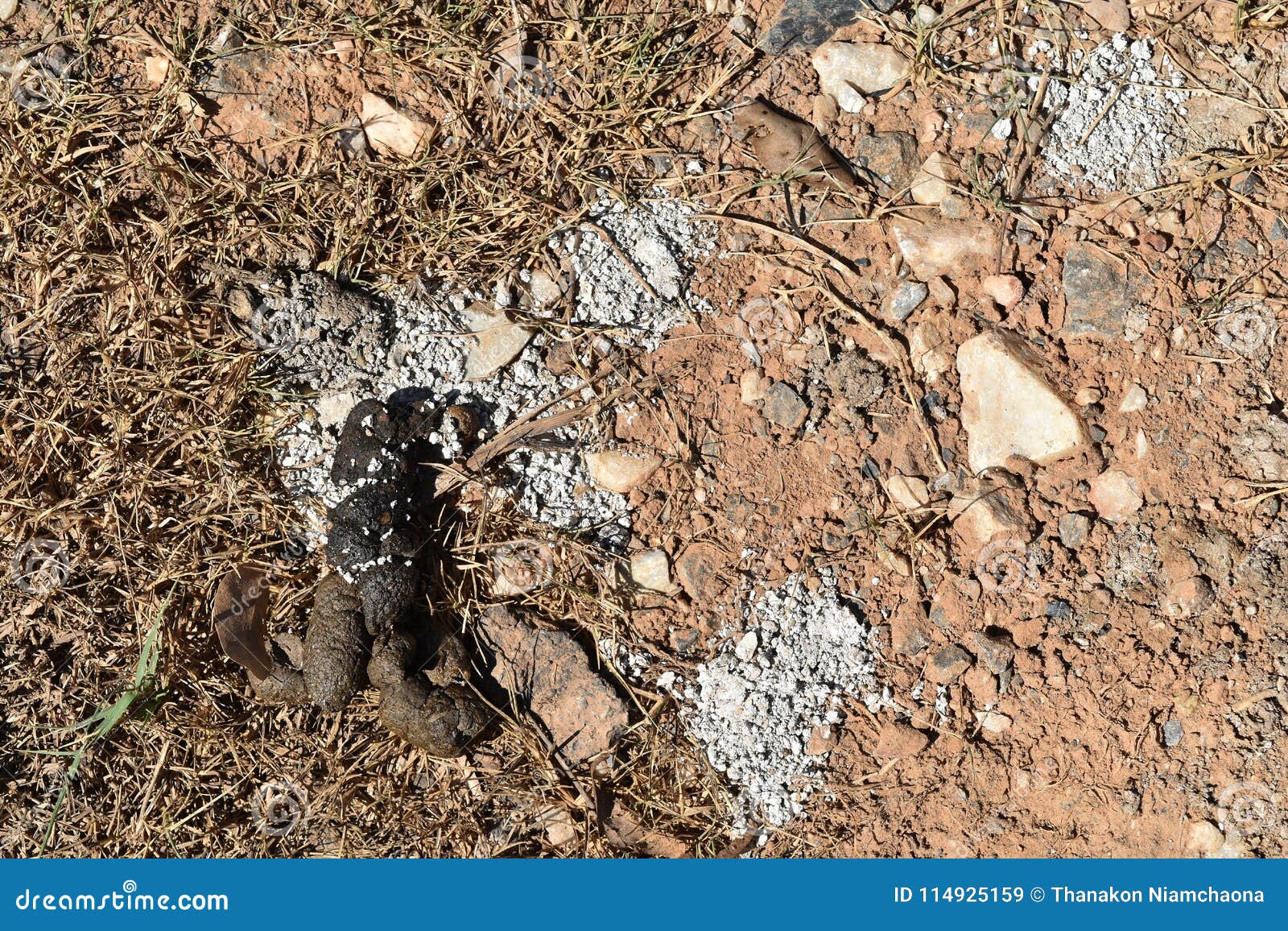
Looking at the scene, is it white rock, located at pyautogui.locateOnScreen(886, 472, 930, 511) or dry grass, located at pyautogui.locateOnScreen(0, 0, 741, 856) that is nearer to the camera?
white rock, located at pyautogui.locateOnScreen(886, 472, 930, 511)

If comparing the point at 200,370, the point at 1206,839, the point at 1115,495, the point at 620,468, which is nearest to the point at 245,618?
the point at 200,370

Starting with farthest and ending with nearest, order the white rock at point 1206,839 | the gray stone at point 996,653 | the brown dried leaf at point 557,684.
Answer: the brown dried leaf at point 557,684 < the gray stone at point 996,653 < the white rock at point 1206,839

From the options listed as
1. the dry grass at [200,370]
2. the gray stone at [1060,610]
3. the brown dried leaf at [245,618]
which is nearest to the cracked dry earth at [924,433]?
the gray stone at [1060,610]

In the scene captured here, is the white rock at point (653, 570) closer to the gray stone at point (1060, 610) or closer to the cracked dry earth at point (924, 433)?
the cracked dry earth at point (924, 433)

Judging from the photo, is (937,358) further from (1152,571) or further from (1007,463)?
(1152,571)

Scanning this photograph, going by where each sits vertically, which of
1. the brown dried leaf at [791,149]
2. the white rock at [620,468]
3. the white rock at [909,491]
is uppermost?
the brown dried leaf at [791,149]

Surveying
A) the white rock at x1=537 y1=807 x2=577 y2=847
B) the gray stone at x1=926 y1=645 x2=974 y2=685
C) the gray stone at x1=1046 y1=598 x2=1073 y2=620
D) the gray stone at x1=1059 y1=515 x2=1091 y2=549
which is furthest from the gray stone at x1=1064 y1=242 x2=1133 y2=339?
the white rock at x1=537 y1=807 x2=577 y2=847

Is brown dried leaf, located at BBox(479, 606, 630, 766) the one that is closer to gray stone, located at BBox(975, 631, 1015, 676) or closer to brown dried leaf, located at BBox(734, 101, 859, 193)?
gray stone, located at BBox(975, 631, 1015, 676)
